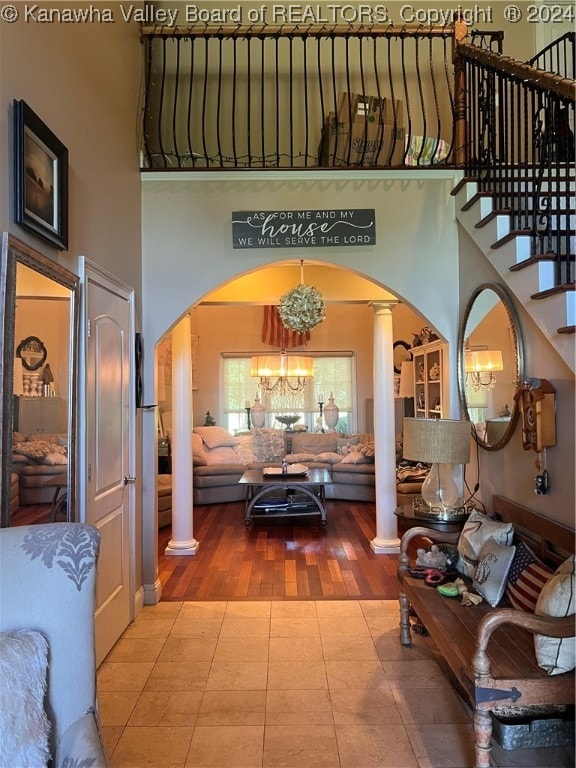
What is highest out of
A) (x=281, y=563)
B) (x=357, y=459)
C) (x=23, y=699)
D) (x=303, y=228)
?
(x=303, y=228)

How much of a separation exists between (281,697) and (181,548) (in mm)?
2490

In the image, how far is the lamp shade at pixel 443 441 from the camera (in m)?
2.90

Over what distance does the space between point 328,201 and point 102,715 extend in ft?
11.3

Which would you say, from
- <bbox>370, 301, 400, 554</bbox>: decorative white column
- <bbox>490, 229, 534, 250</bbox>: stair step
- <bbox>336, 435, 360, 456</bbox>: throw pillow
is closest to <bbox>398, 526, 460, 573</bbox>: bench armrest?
<bbox>490, 229, 534, 250</bbox>: stair step

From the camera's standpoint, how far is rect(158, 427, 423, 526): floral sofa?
6.36 m

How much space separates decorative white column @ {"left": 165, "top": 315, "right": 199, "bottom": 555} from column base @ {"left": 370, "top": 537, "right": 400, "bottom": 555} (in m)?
1.80

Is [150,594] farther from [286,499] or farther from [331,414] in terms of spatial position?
[331,414]

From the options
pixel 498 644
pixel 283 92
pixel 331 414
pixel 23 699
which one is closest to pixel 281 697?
pixel 498 644

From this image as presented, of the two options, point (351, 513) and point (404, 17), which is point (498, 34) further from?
point (351, 513)

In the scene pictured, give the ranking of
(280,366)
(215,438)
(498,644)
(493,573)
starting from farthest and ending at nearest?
(215,438) < (280,366) < (493,573) < (498,644)

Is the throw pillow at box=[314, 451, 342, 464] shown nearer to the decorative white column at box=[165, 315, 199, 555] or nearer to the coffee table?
the coffee table

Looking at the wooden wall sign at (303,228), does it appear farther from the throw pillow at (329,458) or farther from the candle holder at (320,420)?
the candle holder at (320,420)

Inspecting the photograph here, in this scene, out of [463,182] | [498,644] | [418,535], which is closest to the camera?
[498,644]

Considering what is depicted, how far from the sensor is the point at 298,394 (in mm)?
9234
